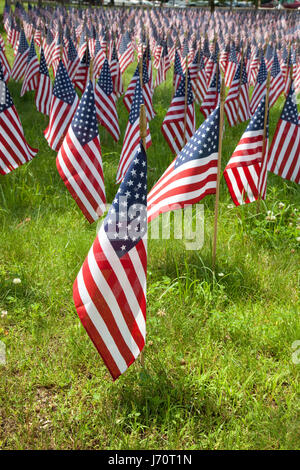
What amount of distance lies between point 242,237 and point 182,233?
2.23 ft

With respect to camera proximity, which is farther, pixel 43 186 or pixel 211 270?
pixel 43 186

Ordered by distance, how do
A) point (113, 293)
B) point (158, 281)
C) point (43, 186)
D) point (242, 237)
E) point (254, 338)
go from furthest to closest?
1. point (43, 186)
2. point (242, 237)
3. point (158, 281)
4. point (254, 338)
5. point (113, 293)

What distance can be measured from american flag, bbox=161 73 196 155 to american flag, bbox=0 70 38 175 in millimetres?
2141

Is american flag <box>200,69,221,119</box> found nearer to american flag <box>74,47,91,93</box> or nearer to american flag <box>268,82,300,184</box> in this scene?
american flag <box>268,82,300,184</box>

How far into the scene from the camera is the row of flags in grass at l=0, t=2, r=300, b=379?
3.23 metres

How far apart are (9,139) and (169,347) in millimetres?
3878

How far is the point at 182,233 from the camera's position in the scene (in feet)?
18.5

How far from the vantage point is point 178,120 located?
288 inches

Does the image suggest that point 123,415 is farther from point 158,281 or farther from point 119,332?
point 158,281

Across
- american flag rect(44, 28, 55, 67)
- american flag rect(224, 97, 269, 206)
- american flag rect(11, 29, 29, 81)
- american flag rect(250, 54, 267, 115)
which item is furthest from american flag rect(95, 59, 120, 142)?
american flag rect(44, 28, 55, 67)

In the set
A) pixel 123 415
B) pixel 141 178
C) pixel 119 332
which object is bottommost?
pixel 123 415

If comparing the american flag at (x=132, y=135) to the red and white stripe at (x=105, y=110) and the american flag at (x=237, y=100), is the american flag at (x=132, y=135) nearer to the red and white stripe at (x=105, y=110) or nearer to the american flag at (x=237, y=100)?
the red and white stripe at (x=105, y=110)

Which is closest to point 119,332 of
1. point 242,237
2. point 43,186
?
point 242,237

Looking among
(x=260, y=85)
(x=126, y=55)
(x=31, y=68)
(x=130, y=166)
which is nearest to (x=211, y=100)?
(x=260, y=85)
